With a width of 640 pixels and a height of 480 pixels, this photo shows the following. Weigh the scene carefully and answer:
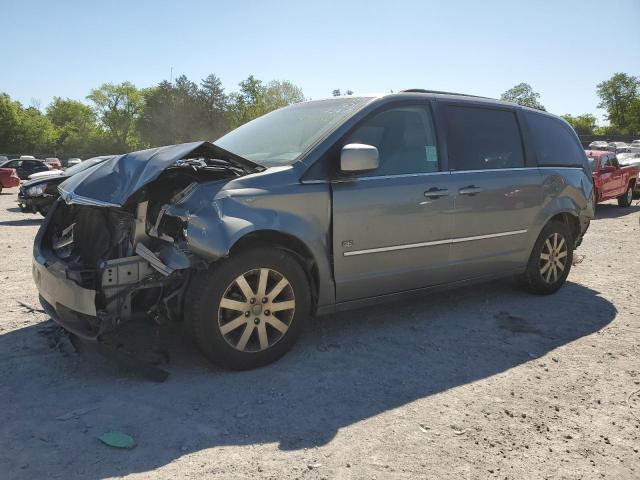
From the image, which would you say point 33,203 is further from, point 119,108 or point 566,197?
point 119,108

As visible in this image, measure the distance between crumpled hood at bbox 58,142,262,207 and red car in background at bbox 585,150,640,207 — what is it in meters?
12.0

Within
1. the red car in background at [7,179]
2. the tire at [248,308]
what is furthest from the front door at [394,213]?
the red car in background at [7,179]

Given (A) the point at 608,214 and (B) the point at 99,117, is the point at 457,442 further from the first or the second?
(B) the point at 99,117

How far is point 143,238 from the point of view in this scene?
133 inches

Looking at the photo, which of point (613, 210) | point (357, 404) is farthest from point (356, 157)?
point (613, 210)

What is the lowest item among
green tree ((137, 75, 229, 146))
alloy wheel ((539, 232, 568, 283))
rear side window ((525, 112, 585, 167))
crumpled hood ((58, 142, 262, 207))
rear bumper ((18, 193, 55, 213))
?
alloy wheel ((539, 232, 568, 283))

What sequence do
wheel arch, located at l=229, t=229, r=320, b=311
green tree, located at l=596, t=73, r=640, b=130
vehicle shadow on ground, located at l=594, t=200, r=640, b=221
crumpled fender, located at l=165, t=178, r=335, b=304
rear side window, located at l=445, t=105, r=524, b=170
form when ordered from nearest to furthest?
1. crumpled fender, located at l=165, t=178, r=335, b=304
2. wheel arch, located at l=229, t=229, r=320, b=311
3. rear side window, located at l=445, t=105, r=524, b=170
4. vehicle shadow on ground, located at l=594, t=200, r=640, b=221
5. green tree, located at l=596, t=73, r=640, b=130

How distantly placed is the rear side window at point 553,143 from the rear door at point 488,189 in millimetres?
242

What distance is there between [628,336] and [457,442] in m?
2.47

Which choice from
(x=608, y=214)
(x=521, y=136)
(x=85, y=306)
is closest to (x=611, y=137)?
(x=608, y=214)

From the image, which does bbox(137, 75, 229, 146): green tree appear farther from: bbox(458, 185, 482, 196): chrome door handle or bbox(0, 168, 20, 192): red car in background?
bbox(458, 185, 482, 196): chrome door handle

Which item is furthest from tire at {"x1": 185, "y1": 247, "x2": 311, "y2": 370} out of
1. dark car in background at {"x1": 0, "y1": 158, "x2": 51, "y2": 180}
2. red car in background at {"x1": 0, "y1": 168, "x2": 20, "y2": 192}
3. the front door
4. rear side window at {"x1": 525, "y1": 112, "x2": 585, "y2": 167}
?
dark car in background at {"x1": 0, "y1": 158, "x2": 51, "y2": 180}

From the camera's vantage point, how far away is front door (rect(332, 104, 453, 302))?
12.4 ft

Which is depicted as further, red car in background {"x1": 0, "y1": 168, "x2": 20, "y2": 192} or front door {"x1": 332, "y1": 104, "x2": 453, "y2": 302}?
red car in background {"x1": 0, "y1": 168, "x2": 20, "y2": 192}
